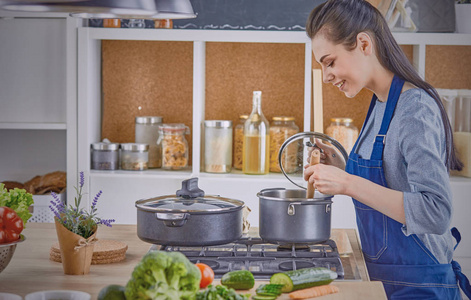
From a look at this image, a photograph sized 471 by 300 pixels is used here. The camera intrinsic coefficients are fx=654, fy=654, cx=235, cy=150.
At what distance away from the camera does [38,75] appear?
3295mm

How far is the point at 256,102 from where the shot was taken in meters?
3.14

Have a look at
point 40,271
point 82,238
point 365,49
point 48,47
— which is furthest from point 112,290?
point 48,47

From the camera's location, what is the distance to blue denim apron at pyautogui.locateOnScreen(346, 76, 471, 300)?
71.9 inches

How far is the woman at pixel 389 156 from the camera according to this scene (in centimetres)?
170

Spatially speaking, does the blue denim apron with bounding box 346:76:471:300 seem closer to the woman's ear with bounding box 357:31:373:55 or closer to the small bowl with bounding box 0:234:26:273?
the woman's ear with bounding box 357:31:373:55

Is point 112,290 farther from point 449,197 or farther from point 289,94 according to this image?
point 289,94

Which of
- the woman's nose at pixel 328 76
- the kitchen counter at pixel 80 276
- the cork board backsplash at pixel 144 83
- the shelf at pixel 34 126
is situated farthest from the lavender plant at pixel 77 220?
the cork board backsplash at pixel 144 83

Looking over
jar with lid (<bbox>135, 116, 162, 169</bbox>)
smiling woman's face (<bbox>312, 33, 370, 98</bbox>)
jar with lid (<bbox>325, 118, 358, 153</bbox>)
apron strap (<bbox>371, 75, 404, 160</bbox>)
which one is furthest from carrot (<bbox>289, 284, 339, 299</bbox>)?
jar with lid (<bbox>135, 116, 162, 169</bbox>)

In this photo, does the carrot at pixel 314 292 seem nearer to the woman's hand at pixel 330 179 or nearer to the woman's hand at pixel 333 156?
the woman's hand at pixel 330 179

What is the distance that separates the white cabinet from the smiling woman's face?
168 centimetres

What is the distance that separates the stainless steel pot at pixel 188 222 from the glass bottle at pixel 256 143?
4.62 feet

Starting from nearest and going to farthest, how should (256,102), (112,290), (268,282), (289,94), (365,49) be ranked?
(112,290), (268,282), (365,49), (256,102), (289,94)

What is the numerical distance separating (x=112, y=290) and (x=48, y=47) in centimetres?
225

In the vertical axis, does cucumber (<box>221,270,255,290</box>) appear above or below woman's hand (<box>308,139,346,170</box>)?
below
